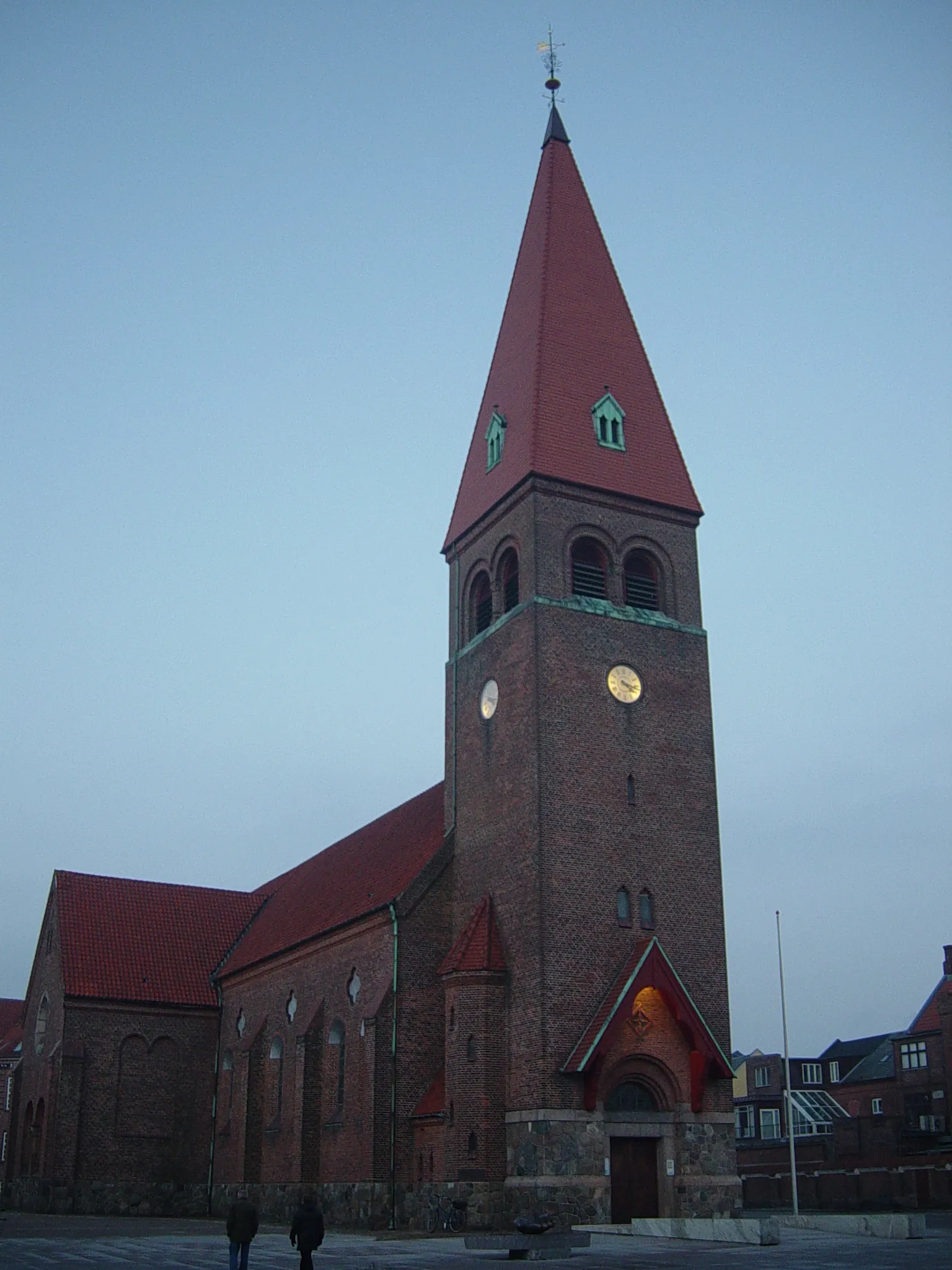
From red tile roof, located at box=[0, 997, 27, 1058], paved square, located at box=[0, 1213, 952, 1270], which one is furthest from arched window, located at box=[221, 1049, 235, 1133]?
red tile roof, located at box=[0, 997, 27, 1058]

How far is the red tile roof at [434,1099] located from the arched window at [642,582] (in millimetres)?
12855

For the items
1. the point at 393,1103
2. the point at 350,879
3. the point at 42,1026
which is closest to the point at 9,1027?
the point at 42,1026

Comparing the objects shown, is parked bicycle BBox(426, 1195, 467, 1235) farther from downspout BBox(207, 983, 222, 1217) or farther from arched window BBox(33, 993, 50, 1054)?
arched window BBox(33, 993, 50, 1054)

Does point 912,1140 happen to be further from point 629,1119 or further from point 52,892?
point 52,892

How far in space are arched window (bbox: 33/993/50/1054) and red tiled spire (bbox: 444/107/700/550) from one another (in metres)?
23.9

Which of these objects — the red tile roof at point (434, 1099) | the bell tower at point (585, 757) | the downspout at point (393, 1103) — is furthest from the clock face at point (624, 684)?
the red tile roof at point (434, 1099)

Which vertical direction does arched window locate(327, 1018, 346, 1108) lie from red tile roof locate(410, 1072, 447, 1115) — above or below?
above

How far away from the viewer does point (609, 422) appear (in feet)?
119

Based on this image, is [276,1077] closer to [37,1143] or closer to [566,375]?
[37,1143]

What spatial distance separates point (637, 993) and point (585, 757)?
5.64 m

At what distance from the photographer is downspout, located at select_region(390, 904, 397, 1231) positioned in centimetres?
3169

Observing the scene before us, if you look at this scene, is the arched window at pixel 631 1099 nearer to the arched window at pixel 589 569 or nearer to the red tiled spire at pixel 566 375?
the arched window at pixel 589 569

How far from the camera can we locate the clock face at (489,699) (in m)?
34.2

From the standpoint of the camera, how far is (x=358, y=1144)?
33.2m
